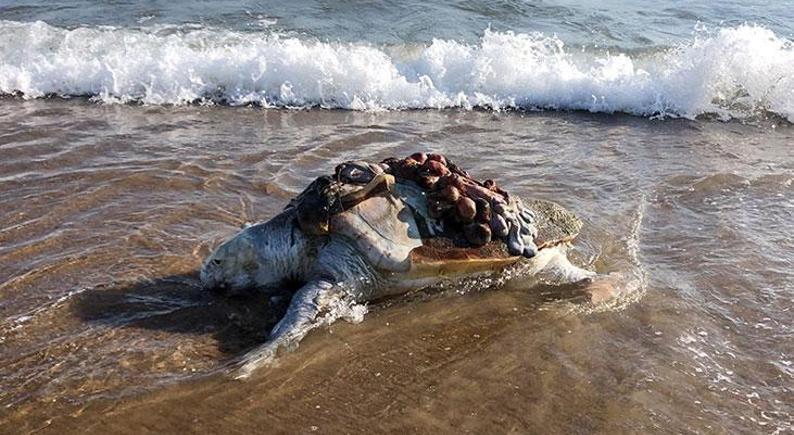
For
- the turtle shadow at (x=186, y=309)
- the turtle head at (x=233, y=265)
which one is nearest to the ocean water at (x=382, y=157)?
the turtle shadow at (x=186, y=309)

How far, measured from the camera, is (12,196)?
441 centimetres

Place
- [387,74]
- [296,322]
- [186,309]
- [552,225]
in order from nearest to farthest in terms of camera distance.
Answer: [296,322] < [186,309] < [552,225] < [387,74]

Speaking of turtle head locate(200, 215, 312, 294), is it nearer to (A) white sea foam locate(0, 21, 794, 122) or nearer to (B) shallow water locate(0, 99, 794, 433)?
(B) shallow water locate(0, 99, 794, 433)

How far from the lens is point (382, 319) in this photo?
3281 millimetres

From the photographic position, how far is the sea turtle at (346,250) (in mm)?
3223

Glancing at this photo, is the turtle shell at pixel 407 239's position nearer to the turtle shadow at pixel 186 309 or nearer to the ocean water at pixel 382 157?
the ocean water at pixel 382 157

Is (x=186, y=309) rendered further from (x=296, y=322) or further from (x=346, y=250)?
(x=346, y=250)

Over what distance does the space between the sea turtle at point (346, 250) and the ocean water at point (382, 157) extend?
138 millimetres

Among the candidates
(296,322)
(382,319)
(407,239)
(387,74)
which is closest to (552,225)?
(407,239)

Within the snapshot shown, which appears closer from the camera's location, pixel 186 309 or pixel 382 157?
pixel 186 309

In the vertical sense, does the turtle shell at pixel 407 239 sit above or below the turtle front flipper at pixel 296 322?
above

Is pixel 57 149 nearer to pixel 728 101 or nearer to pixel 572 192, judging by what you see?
pixel 572 192

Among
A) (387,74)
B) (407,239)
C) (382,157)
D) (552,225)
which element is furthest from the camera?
(387,74)

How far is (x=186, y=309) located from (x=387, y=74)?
5.74 meters
